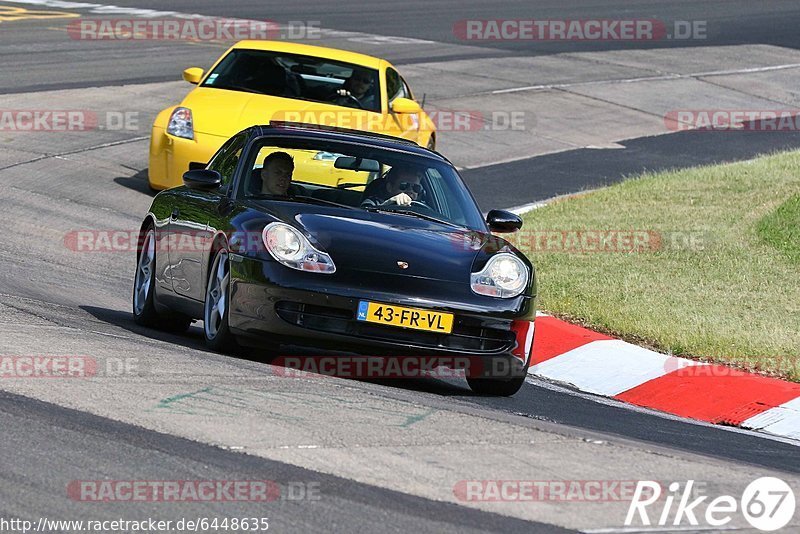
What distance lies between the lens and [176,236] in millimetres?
9445

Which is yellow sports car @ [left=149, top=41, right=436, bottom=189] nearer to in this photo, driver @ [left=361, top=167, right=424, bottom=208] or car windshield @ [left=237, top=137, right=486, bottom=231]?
car windshield @ [left=237, top=137, right=486, bottom=231]

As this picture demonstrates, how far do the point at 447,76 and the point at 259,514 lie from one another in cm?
2053

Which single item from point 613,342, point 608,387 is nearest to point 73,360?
point 608,387

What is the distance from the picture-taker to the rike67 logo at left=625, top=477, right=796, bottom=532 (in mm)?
5645

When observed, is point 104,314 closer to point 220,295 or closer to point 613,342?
point 220,295

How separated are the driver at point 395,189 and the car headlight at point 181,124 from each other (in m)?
5.75

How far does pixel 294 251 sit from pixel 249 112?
689 cm

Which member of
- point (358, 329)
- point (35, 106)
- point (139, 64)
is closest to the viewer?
point (358, 329)

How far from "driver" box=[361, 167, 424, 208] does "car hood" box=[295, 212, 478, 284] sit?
0.40 m

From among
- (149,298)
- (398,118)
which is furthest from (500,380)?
(398,118)

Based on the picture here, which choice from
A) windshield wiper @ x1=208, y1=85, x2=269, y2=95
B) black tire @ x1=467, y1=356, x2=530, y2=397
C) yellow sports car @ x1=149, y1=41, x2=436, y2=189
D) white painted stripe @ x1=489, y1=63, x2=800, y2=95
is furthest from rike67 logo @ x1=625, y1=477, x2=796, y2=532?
white painted stripe @ x1=489, y1=63, x2=800, y2=95

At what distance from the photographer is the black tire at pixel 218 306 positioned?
8.31 meters

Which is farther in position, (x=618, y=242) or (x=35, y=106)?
(x=35, y=106)

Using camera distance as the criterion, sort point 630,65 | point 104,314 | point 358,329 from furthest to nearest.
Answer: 1. point 630,65
2. point 104,314
3. point 358,329
